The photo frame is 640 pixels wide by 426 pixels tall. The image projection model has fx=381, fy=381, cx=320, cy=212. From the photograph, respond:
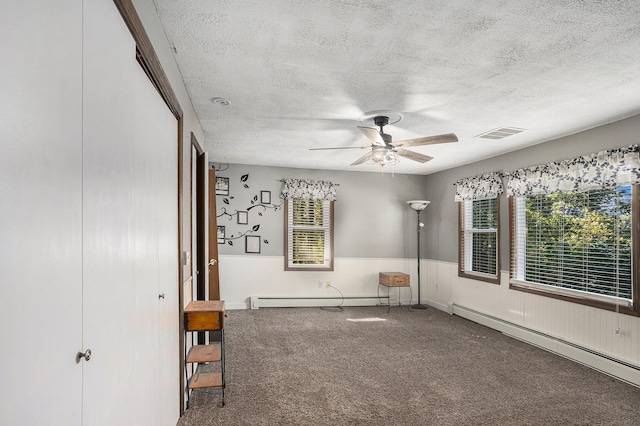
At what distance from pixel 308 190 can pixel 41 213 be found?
572cm

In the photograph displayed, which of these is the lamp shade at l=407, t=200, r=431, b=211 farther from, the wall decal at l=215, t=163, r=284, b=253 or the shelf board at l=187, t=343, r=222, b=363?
the shelf board at l=187, t=343, r=222, b=363

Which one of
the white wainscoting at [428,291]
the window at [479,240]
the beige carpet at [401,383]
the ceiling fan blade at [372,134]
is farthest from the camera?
the window at [479,240]

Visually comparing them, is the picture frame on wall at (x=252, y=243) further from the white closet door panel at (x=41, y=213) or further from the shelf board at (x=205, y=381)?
the white closet door panel at (x=41, y=213)

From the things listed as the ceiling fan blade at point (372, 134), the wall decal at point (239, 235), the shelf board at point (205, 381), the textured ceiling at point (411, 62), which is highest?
the textured ceiling at point (411, 62)

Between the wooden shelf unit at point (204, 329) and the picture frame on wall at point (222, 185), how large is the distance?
133 inches

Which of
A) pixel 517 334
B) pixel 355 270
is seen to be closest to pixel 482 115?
pixel 517 334

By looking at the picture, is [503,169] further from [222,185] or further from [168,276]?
[168,276]

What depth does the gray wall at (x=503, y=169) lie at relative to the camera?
3672mm

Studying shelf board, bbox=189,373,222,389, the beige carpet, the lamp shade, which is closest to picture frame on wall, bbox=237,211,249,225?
the beige carpet

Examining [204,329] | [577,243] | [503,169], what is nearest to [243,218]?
[204,329]

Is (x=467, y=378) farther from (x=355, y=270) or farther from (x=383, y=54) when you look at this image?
(x=355, y=270)

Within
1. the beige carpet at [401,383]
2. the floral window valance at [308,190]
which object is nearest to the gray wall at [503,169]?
the beige carpet at [401,383]

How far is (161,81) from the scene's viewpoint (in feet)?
6.47

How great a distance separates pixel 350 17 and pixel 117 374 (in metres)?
1.89
